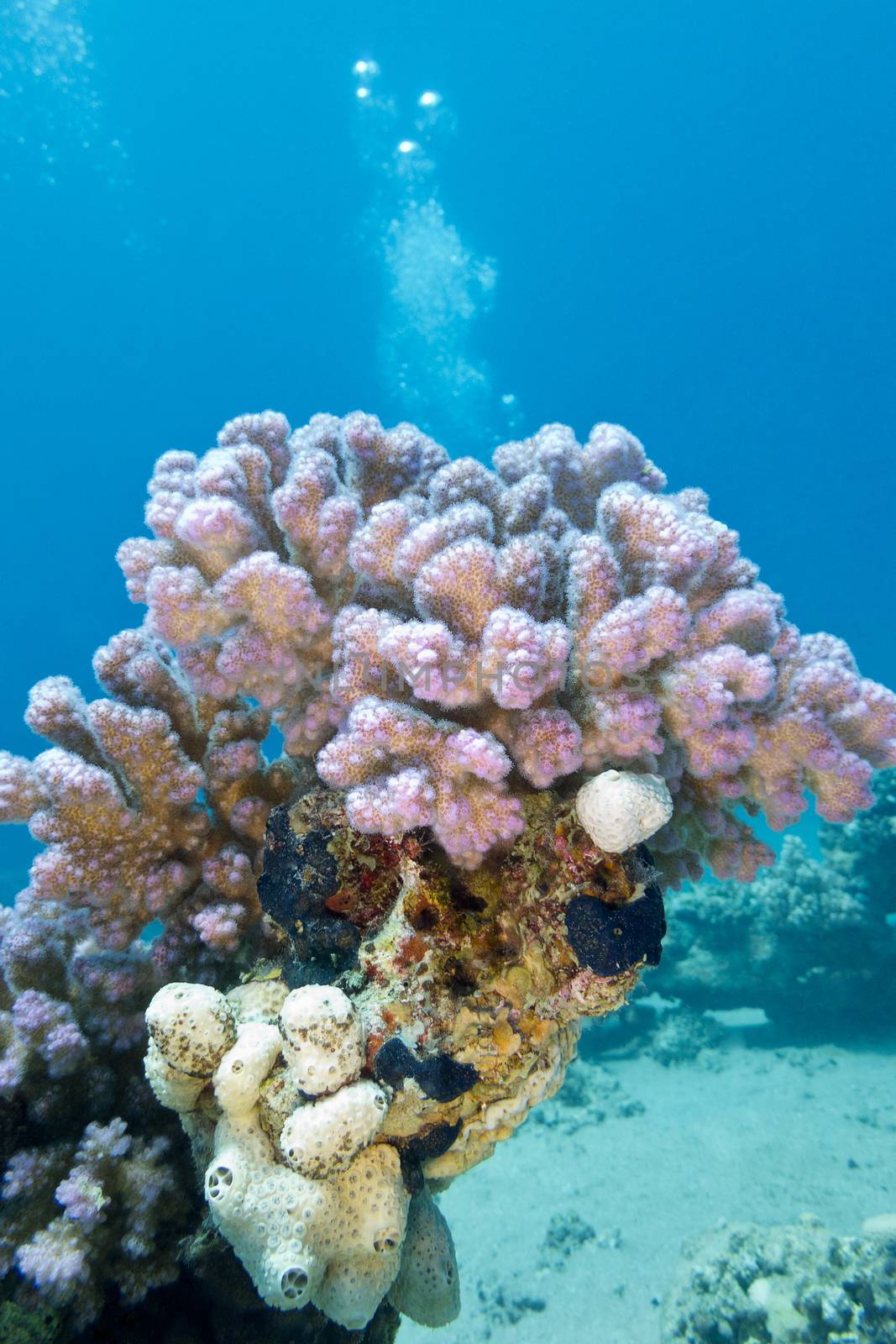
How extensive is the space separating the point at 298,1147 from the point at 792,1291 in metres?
7.29

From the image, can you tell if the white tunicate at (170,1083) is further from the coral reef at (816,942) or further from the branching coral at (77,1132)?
the coral reef at (816,942)

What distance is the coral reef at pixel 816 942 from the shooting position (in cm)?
1288

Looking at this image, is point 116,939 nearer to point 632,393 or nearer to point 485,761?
point 485,761

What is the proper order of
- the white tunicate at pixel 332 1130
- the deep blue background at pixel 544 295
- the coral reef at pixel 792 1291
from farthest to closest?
the deep blue background at pixel 544 295
the coral reef at pixel 792 1291
the white tunicate at pixel 332 1130

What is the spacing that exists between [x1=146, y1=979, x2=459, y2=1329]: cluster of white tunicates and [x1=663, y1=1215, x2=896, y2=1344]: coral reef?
20.6 feet

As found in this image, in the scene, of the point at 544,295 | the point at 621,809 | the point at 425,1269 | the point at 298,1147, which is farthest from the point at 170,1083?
the point at 544,295

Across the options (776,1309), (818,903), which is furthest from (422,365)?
(776,1309)

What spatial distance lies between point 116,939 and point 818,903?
1373 cm

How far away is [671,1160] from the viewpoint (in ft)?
32.7

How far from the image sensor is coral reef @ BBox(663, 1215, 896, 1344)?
602cm

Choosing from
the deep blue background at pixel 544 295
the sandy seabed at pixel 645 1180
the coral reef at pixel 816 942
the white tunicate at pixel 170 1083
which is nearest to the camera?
the white tunicate at pixel 170 1083

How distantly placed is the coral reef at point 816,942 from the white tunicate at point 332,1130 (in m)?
13.3

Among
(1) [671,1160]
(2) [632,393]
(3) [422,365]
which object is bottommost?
(1) [671,1160]

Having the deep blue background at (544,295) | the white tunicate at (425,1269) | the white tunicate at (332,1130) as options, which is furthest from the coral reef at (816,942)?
the deep blue background at (544,295)
